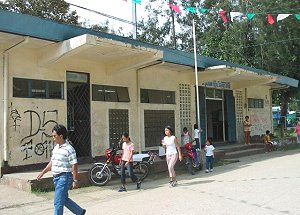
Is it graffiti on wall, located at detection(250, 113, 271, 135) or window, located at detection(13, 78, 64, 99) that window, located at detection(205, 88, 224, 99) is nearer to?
graffiti on wall, located at detection(250, 113, 271, 135)

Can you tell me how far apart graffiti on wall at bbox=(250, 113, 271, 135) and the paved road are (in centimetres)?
1156

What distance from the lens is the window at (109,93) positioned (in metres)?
13.4

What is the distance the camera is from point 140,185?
10461 millimetres

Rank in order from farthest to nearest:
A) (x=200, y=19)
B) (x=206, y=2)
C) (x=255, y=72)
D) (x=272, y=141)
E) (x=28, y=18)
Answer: (x=200, y=19) < (x=206, y=2) < (x=272, y=141) < (x=255, y=72) < (x=28, y=18)

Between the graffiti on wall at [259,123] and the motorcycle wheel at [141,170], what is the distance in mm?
12888

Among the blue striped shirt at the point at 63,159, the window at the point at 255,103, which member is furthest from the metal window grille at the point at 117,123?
the window at the point at 255,103

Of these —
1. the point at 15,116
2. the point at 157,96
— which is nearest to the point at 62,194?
the point at 15,116

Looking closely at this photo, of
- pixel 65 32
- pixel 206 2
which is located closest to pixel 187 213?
pixel 65 32

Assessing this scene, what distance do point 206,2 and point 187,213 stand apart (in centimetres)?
2662

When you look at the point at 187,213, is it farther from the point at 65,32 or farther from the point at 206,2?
the point at 206,2

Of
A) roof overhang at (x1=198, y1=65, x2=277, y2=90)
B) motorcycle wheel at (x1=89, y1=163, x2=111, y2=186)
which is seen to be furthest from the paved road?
roof overhang at (x1=198, y1=65, x2=277, y2=90)

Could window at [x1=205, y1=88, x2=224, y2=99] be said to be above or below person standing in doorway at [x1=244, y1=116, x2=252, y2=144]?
above

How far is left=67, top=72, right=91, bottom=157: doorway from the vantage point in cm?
1303

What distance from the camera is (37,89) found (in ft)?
38.3
